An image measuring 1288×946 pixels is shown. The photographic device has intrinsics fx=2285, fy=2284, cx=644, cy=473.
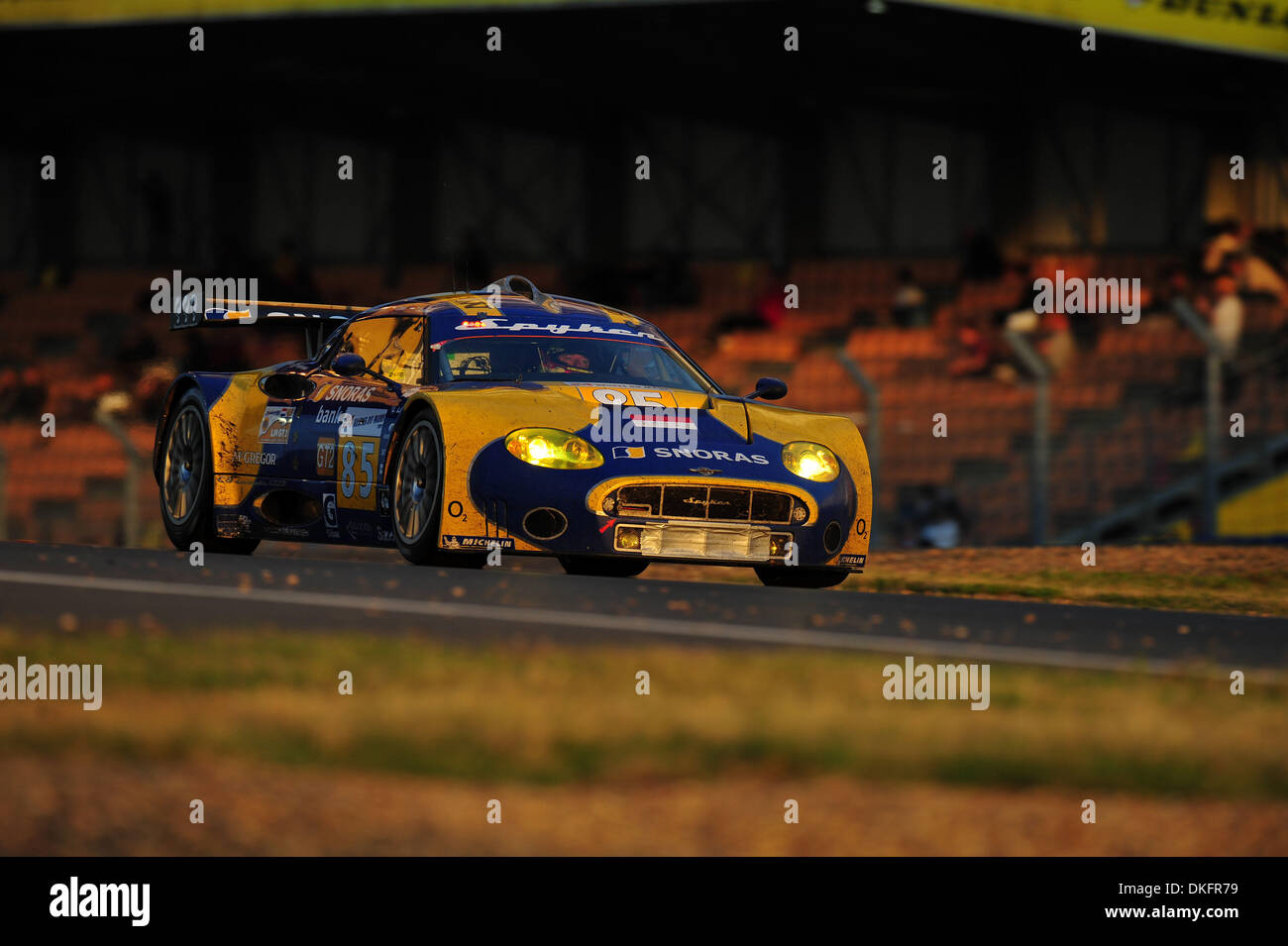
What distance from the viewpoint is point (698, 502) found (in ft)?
32.9

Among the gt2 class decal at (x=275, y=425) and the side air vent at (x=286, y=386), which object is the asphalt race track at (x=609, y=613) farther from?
the side air vent at (x=286, y=386)

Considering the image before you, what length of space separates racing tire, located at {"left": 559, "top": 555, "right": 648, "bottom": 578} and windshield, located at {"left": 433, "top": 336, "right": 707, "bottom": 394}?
108 centimetres

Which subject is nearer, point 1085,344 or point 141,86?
point 1085,344

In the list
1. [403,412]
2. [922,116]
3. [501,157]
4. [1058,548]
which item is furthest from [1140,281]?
[403,412]

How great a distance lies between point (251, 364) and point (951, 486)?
1074cm

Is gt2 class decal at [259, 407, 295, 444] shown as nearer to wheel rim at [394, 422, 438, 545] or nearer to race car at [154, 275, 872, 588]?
race car at [154, 275, 872, 588]

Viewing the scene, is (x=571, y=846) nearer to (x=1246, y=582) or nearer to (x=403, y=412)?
(x=403, y=412)

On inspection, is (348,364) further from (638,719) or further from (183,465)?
(638,719)

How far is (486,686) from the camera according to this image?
24.0 feet

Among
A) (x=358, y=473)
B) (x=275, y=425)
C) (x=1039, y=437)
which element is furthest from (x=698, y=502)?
(x=1039, y=437)

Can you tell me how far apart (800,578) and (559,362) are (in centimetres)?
170

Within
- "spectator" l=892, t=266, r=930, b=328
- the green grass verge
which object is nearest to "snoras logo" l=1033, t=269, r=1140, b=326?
"spectator" l=892, t=266, r=930, b=328

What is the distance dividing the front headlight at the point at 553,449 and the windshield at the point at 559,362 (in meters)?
0.78

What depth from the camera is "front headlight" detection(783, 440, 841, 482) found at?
10367 mm
